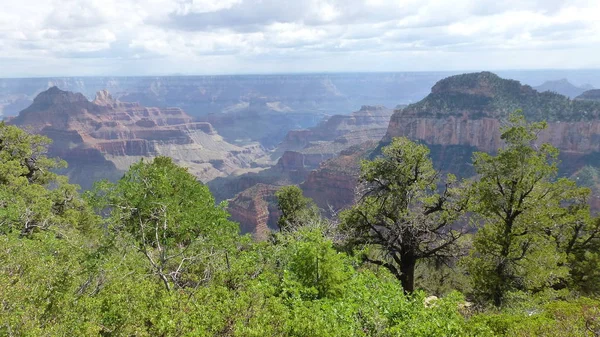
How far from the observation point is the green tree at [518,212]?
20.3m

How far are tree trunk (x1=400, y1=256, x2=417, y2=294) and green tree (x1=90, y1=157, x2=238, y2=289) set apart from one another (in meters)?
10.6

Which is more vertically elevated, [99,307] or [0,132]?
[0,132]

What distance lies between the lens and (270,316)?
10.5m

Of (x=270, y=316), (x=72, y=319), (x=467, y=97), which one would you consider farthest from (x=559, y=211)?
(x=467, y=97)

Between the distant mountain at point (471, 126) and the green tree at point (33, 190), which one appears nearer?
the green tree at point (33, 190)

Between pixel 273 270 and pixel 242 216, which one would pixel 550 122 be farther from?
pixel 273 270

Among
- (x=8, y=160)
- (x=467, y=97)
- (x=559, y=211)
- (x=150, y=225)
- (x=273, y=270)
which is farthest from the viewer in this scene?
(x=467, y=97)

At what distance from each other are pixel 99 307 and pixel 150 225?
7.37m

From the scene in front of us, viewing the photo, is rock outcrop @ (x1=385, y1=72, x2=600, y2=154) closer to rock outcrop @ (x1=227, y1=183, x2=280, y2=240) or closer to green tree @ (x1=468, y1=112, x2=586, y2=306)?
rock outcrop @ (x1=227, y1=183, x2=280, y2=240)

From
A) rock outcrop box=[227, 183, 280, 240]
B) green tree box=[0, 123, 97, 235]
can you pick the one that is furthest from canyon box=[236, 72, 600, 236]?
green tree box=[0, 123, 97, 235]

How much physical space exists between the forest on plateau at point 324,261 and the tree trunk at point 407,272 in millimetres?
88

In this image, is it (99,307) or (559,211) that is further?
(559,211)

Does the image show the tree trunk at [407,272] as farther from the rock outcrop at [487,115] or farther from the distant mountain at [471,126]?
the rock outcrop at [487,115]

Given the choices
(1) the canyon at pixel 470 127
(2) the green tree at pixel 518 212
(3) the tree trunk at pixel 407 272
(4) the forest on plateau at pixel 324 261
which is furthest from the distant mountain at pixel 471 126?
(3) the tree trunk at pixel 407 272
